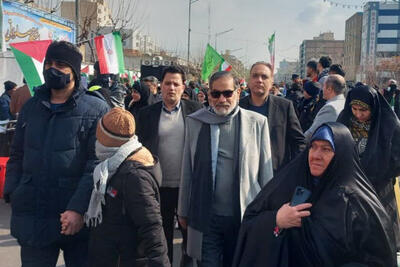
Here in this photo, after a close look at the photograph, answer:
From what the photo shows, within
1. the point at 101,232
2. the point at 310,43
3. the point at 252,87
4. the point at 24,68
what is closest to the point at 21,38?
the point at 24,68

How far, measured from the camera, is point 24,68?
500 centimetres

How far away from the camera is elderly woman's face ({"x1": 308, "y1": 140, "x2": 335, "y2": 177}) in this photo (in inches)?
95.3

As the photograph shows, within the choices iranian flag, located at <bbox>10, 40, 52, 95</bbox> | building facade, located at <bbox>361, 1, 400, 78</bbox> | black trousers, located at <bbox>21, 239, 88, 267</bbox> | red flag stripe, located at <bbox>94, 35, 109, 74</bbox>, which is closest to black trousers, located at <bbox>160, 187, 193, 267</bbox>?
black trousers, located at <bbox>21, 239, 88, 267</bbox>

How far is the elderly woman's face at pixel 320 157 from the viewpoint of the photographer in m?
2.42

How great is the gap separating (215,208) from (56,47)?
1578mm

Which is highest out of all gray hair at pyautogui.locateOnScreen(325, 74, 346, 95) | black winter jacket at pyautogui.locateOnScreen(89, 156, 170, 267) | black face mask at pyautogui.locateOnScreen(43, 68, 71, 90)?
gray hair at pyautogui.locateOnScreen(325, 74, 346, 95)

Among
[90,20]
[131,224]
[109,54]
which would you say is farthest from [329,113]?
[90,20]

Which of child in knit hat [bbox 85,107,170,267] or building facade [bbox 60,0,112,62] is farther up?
building facade [bbox 60,0,112,62]

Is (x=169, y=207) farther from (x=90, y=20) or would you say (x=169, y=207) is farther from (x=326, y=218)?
(x=90, y=20)

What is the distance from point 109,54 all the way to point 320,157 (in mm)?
5373

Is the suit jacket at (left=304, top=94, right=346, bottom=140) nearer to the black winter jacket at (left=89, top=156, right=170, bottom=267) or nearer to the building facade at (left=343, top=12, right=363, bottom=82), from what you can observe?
the black winter jacket at (left=89, top=156, right=170, bottom=267)

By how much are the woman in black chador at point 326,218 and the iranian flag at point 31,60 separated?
3.46m

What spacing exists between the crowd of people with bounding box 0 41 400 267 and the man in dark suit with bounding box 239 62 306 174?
2 cm

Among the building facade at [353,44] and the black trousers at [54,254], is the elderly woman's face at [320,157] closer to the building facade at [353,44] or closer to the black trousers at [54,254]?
the black trousers at [54,254]
